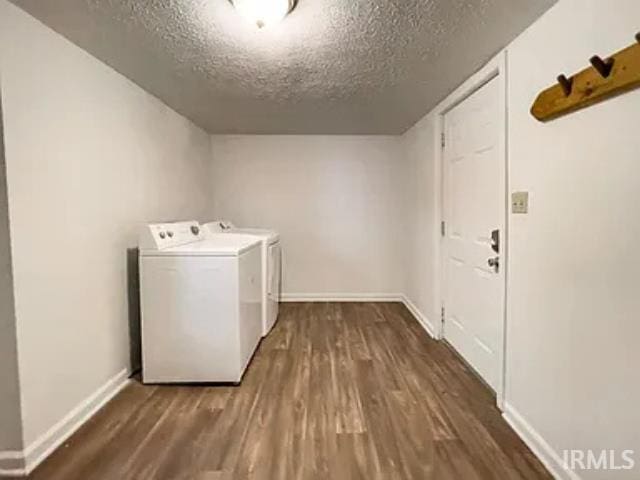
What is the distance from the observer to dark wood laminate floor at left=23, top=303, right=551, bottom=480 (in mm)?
2020

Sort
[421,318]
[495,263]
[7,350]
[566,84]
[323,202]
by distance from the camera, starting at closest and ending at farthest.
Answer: [566,84], [7,350], [495,263], [421,318], [323,202]

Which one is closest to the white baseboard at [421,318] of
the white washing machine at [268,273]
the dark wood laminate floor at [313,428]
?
the dark wood laminate floor at [313,428]

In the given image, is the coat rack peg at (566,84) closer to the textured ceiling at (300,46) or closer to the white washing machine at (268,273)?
the textured ceiling at (300,46)

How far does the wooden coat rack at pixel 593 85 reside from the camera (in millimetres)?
1444

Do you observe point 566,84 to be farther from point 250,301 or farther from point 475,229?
point 250,301

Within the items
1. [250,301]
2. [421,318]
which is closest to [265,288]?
[250,301]

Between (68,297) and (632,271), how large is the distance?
2411 mm

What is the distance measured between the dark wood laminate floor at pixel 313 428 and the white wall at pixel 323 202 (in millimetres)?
2053

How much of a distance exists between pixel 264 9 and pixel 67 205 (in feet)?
4.43

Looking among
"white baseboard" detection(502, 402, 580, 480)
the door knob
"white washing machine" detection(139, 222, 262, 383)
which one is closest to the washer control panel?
"white washing machine" detection(139, 222, 262, 383)

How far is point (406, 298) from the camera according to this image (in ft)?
17.8

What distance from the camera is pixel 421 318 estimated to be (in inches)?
180

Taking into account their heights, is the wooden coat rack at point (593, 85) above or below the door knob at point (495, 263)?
above

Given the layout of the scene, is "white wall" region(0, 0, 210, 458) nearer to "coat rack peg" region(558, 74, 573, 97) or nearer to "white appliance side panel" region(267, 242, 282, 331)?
"white appliance side panel" region(267, 242, 282, 331)
